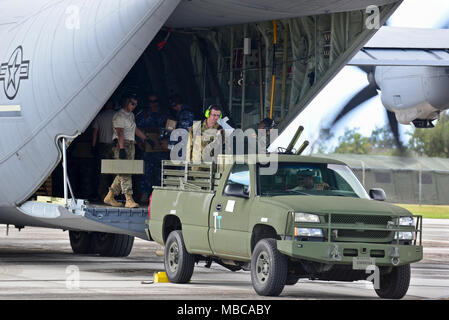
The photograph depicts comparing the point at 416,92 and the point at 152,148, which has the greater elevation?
the point at 416,92

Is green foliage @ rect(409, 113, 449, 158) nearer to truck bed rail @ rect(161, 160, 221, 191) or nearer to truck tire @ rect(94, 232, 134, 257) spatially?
truck tire @ rect(94, 232, 134, 257)

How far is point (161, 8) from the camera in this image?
1416 centimetres

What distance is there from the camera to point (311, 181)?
13.6 metres

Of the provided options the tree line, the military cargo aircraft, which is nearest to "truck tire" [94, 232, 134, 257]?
the military cargo aircraft

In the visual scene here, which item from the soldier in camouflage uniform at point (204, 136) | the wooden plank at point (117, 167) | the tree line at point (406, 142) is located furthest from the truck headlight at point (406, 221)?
the tree line at point (406, 142)

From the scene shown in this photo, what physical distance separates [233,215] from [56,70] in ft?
12.9

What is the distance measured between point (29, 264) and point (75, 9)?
474 centimetres

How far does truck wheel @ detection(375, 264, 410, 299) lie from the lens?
1256 cm

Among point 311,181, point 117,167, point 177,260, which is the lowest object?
point 177,260

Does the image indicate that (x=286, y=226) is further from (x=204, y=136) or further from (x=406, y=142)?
(x=406, y=142)

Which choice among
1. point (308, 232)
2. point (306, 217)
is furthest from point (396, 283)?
point (306, 217)
